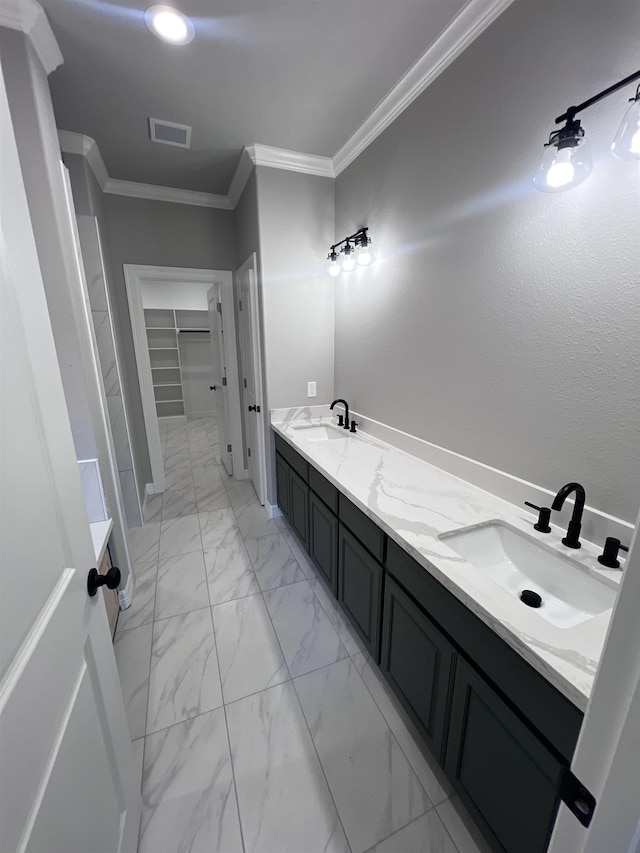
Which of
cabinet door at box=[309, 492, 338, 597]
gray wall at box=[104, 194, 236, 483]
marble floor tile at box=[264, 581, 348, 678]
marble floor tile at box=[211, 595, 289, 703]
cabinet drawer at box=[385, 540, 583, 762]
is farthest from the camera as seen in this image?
gray wall at box=[104, 194, 236, 483]

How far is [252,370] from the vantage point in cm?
290

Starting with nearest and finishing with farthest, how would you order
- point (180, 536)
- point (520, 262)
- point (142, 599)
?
point (520, 262) < point (142, 599) < point (180, 536)

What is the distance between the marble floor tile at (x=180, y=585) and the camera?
2.02 m

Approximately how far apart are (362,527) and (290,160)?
98.2 inches

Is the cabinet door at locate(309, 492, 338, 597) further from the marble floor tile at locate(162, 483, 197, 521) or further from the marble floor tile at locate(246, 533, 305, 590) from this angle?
the marble floor tile at locate(162, 483, 197, 521)

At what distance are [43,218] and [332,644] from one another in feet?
7.96

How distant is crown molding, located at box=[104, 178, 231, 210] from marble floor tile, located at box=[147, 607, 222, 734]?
326 cm

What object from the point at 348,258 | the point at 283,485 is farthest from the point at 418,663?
the point at 348,258

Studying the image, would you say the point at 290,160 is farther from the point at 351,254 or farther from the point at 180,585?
the point at 180,585

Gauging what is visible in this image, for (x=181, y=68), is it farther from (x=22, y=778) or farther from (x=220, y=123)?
(x=22, y=778)

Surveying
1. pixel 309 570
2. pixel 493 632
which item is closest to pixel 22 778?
pixel 493 632

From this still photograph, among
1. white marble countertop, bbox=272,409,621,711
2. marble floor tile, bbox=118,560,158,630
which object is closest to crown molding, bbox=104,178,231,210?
white marble countertop, bbox=272,409,621,711

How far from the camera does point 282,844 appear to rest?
107 centimetres

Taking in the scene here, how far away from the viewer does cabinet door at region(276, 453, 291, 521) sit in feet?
8.42
